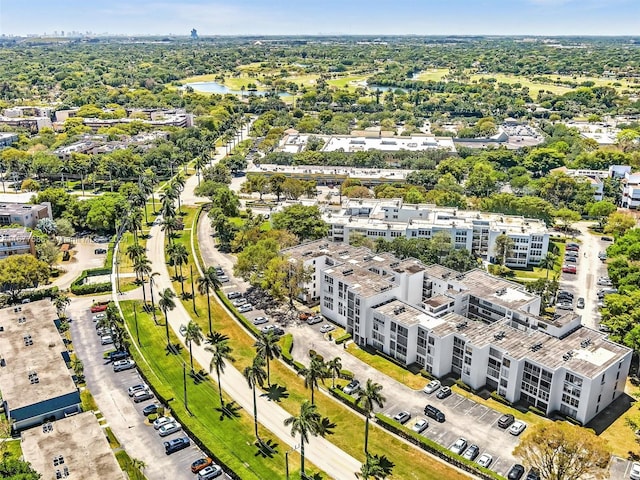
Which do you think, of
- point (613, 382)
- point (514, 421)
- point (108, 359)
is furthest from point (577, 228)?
point (108, 359)

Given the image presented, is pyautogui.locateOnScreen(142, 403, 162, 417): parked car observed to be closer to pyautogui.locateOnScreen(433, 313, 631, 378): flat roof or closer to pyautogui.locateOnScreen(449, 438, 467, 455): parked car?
pyautogui.locateOnScreen(449, 438, 467, 455): parked car

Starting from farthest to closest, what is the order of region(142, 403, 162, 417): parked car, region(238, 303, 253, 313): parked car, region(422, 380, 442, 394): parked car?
region(238, 303, 253, 313): parked car
region(422, 380, 442, 394): parked car
region(142, 403, 162, 417): parked car

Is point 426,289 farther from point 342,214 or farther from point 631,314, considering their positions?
point 342,214

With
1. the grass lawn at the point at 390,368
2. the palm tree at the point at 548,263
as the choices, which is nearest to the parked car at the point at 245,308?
the grass lawn at the point at 390,368

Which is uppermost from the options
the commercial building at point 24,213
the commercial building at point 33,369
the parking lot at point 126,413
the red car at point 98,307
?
the commercial building at point 24,213

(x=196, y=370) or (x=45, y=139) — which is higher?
(x=45, y=139)

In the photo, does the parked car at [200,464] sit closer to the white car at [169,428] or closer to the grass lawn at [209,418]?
the grass lawn at [209,418]

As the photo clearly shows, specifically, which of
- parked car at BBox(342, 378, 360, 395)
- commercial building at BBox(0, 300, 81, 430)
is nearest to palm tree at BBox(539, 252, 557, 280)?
parked car at BBox(342, 378, 360, 395)
